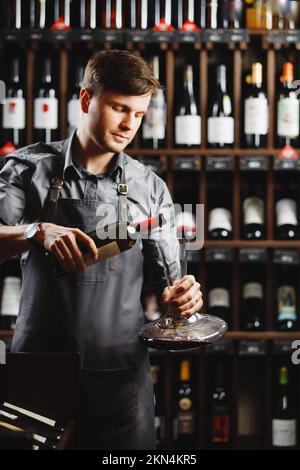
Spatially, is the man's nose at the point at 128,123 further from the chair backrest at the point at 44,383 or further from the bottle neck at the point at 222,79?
the bottle neck at the point at 222,79

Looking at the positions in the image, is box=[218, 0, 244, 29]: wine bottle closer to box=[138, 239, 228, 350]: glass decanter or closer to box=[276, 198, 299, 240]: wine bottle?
box=[276, 198, 299, 240]: wine bottle

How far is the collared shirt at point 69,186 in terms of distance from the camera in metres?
1.68

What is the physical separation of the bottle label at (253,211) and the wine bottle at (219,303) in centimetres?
32

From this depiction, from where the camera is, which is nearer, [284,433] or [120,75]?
[120,75]

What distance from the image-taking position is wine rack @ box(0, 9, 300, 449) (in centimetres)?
280

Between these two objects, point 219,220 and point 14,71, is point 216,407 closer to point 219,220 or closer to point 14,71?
point 219,220

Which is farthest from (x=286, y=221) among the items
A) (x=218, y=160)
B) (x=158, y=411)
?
(x=158, y=411)

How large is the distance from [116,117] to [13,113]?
1.35 meters

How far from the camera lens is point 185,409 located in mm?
2967

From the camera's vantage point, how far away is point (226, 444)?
2.94 m

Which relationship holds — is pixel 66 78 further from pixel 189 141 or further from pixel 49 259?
pixel 49 259

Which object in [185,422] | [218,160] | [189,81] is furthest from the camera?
[189,81]

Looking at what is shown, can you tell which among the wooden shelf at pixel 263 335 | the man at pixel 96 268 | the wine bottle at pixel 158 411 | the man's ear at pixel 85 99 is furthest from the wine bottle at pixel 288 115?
the man's ear at pixel 85 99
